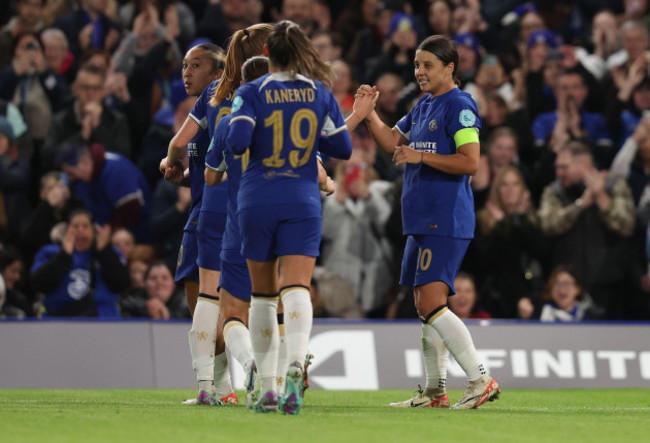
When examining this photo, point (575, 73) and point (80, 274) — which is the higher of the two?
point (575, 73)

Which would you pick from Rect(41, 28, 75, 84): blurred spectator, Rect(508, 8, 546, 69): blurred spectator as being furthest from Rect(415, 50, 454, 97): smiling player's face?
Rect(508, 8, 546, 69): blurred spectator

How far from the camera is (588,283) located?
12094 millimetres

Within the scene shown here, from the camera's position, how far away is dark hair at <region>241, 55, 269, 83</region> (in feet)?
21.2

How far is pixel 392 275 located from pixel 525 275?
4.76 ft

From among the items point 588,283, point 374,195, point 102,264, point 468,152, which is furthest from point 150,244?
point 468,152

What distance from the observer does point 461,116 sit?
6945 millimetres

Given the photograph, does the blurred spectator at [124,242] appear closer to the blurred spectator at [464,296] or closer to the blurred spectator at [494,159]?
the blurred spectator at [464,296]

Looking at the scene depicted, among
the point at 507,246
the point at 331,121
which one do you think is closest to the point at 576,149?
the point at 507,246

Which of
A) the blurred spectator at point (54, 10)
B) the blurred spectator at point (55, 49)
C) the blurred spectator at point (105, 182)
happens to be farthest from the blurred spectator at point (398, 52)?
the blurred spectator at point (54, 10)

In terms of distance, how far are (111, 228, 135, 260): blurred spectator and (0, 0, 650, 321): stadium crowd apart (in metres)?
0.03

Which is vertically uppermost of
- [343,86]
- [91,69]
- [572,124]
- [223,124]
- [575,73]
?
[91,69]

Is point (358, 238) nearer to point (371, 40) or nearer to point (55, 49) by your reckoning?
point (371, 40)

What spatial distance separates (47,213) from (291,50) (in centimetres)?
593

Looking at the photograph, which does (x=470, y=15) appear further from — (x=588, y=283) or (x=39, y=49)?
(x=39, y=49)
